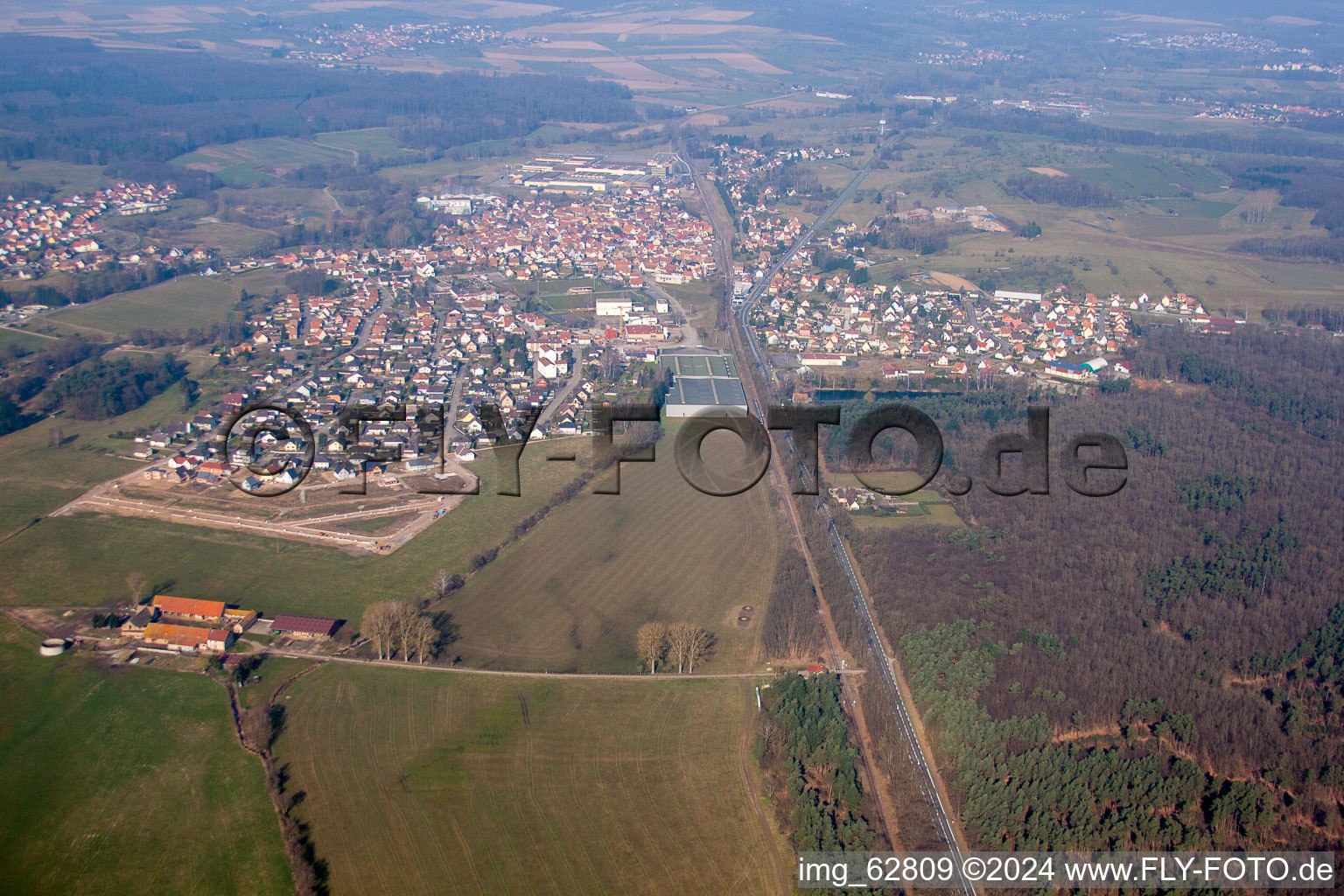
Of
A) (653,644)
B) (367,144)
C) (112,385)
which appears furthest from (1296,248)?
(367,144)

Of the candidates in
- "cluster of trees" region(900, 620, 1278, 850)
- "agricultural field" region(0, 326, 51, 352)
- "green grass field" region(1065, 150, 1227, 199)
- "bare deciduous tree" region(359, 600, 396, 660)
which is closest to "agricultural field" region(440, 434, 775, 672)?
"bare deciduous tree" region(359, 600, 396, 660)

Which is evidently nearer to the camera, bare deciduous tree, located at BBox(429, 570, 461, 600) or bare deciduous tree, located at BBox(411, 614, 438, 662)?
bare deciduous tree, located at BBox(411, 614, 438, 662)

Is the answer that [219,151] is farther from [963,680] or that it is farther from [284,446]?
[963,680]

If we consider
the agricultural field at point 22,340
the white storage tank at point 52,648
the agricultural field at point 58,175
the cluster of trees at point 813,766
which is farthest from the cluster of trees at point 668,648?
the agricultural field at point 58,175

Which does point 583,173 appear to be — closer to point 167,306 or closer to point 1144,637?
point 167,306

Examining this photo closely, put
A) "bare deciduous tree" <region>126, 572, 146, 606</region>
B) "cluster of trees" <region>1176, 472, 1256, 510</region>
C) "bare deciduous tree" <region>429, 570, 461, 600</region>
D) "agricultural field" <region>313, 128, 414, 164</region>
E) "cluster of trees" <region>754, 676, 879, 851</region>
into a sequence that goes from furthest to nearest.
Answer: "agricultural field" <region>313, 128, 414, 164</region>, "cluster of trees" <region>1176, 472, 1256, 510</region>, "bare deciduous tree" <region>429, 570, 461, 600</region>, "bare deciduous tree" <region>126, 572, 146, 606</region>, "cluster of trees" <region>754, 676, 879, 851</region>

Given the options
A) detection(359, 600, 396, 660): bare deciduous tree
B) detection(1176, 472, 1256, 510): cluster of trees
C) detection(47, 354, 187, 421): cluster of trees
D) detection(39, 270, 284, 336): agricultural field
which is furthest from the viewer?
detection(39, 270, 284, 336): agricultural field

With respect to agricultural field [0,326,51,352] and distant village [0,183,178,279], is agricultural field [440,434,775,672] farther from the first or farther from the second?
distant village [0,183,178,279]

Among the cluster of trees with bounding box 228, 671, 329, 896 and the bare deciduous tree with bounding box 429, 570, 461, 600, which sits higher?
the bare deciduous tree with bounding box 429, 570, 461, 600
